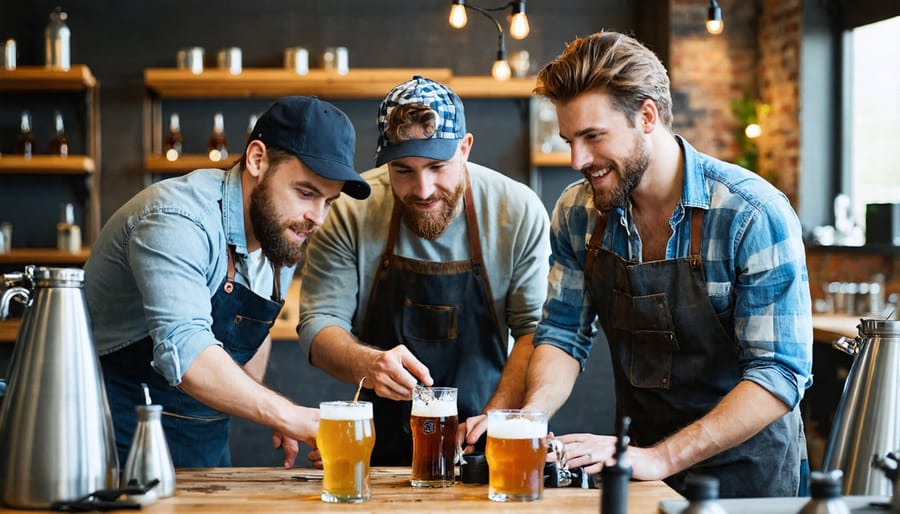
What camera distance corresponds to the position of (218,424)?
258 cm

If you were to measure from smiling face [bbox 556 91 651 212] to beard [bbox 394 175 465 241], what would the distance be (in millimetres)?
440

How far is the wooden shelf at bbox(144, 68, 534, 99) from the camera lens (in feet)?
19.7

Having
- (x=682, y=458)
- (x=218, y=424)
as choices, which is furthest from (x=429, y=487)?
(x=218, y=424)

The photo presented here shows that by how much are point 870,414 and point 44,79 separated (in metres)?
5.44

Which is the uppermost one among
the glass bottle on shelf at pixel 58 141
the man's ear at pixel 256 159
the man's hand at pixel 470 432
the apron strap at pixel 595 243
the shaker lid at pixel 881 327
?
the glass bottle on shelf at pixel 58 141

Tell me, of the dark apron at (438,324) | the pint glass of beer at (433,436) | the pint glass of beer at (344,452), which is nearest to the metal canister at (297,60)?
the dark apron at (438,324)

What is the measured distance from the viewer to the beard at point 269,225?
235 cm

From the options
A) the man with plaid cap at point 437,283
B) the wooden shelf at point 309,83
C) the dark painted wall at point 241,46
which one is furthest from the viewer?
the dark painted wall at point 241,46

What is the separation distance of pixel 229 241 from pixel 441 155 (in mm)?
568

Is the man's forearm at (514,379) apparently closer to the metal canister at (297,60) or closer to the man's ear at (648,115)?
the man's ear at (648,115)

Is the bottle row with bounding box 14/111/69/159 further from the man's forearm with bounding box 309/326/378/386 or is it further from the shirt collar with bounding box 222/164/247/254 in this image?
the shirt collar with bounding box 222/164/247/254

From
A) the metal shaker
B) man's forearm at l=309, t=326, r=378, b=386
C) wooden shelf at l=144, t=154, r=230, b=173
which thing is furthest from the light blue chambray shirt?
wooden shelf at l=144, t=154, r=230, b=173

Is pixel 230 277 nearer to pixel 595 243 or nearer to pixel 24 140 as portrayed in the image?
pixel 595 243

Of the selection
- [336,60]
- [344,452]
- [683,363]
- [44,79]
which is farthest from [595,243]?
[44,79]
